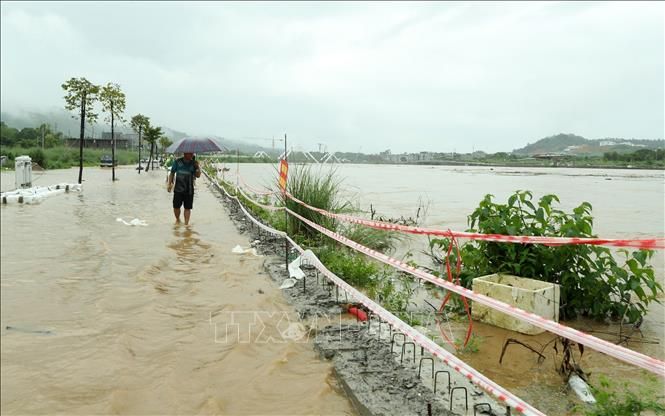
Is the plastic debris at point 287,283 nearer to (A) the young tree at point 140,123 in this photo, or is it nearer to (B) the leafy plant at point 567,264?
(B) the leafy plant at point 567,264

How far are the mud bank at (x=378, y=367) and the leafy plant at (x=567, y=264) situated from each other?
5.49 ft

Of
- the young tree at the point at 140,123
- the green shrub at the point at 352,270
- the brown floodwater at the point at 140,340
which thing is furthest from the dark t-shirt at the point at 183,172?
the young tree at the point at 140,123

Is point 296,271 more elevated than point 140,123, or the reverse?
point 140,123

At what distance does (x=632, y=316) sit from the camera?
4.61m

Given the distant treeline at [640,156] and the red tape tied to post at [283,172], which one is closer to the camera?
the red tape tied to post at [283,172]

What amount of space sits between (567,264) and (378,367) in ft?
8.57

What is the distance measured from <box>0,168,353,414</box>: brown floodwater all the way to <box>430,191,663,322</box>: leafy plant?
7.47 feet

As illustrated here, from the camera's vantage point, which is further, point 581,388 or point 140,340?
point 140,340

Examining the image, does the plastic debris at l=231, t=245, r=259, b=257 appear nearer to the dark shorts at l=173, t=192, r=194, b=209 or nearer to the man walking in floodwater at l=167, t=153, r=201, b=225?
the man walking in floodwater at l=167, t=153, r=201, b=225

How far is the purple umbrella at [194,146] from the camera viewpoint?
29.9ft

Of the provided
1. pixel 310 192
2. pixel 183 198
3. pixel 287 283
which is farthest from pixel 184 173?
pixel 287 283

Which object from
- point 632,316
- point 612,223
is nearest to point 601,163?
point 612,223

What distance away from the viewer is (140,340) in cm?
358

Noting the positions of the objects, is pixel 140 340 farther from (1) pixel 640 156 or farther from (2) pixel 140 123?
(1) pixel 640 156
